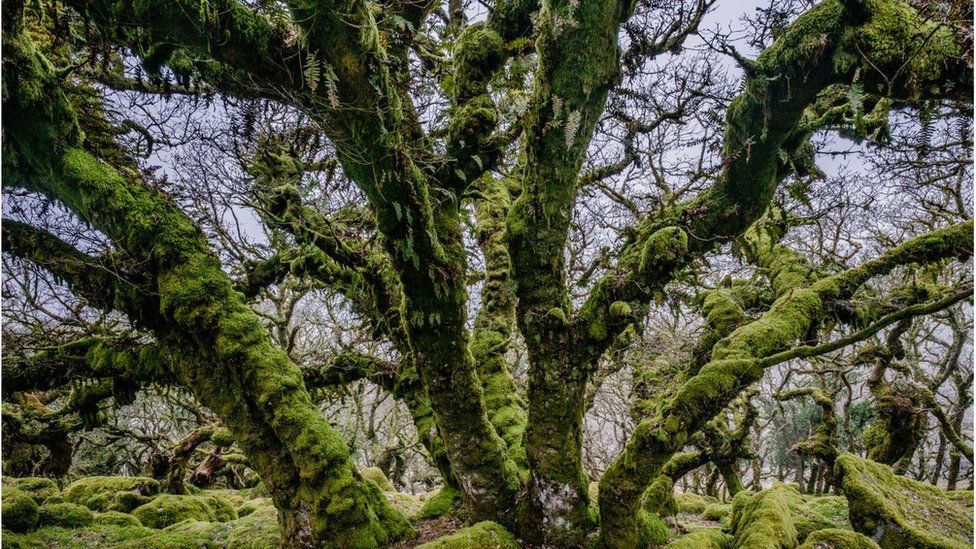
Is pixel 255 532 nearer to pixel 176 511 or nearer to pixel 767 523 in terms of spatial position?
pixel 176 511

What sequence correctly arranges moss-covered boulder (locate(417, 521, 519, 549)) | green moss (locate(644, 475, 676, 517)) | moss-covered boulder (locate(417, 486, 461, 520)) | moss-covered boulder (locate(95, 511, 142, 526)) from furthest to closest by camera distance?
green moss (locate(644, 475, 676, 517))
moss-covered boulder (locate(95, 511, 142, 526))
moss-covered boulder (locate(417, 486, 461, 520))
moss-covered boulder (locate(417, 521, 519, 549))

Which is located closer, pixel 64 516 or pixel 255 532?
pixel 255 532

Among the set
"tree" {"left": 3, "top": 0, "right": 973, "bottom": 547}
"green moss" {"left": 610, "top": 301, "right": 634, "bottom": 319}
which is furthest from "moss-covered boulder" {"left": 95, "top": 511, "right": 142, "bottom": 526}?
"green moss" {"left": 610, "top": 301, "right": 634, "bottom": 319}

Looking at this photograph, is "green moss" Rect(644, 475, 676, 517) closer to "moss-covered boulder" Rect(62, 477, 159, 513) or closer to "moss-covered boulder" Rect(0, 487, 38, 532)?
"moss-covered boulder" Rect(0, 487, 38, 532)

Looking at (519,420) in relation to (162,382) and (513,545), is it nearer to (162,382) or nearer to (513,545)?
(513,545)

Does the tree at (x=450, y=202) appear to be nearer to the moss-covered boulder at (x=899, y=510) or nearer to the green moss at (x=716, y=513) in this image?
the moss-covered boulder at (x=899, y=510)

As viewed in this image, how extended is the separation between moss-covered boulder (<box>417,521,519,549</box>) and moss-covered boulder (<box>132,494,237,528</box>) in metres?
5.63

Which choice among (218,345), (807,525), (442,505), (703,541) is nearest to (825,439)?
(807,525)

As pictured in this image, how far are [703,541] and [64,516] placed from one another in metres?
8.24

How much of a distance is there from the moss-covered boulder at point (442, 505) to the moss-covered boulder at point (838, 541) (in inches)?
163

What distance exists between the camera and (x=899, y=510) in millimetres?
5691

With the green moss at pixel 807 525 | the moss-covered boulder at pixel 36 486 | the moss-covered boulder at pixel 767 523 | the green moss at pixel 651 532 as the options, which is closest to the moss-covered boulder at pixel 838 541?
the moss-covered boulder at pixel 767 523

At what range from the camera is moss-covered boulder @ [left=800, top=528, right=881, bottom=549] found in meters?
4.71

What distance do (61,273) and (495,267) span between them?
483 centimetres
